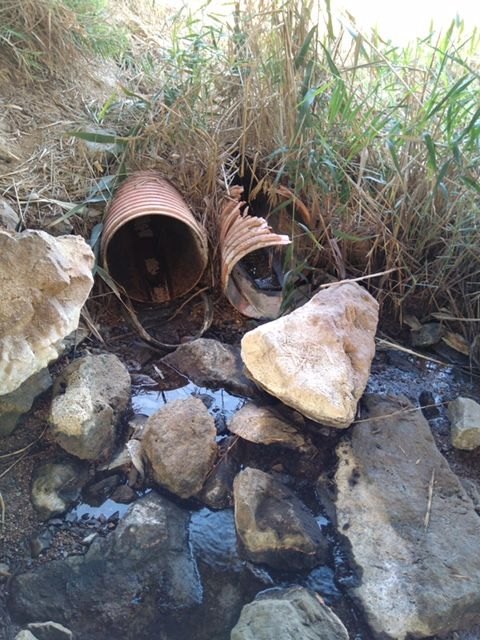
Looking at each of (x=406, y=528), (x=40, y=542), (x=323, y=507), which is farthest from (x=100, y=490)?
(x=406, y=528)

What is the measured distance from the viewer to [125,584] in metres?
1.31

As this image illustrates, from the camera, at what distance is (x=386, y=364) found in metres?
1.91

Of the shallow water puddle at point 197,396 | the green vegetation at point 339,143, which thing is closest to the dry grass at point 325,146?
the green vegetation at point 339,143

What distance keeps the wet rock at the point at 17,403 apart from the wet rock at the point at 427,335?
3.94 feet

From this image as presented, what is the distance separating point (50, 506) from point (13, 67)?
1689 mm

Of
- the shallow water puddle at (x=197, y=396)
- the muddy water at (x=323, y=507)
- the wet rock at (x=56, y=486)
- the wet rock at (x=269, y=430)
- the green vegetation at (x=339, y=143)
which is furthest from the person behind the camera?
the green vegetation at (x=339, y=143)

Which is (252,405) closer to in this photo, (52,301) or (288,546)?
(288,546)

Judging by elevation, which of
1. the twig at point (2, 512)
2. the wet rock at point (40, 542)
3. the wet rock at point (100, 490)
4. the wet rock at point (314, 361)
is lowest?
the wet rock at point (40, 542)

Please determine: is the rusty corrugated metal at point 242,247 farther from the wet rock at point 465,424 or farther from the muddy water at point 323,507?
the wet rock at point 465,424

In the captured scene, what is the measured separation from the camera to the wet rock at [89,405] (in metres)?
1.49

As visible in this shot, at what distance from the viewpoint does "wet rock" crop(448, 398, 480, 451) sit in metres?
1.64

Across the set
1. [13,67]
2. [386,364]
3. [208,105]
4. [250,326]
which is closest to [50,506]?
[250,326]

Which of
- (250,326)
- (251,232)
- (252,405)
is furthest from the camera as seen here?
(250,326)

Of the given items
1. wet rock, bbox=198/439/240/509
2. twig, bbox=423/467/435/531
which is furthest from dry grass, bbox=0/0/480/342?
Answer: wet rock, bbox=198/439/240/509
